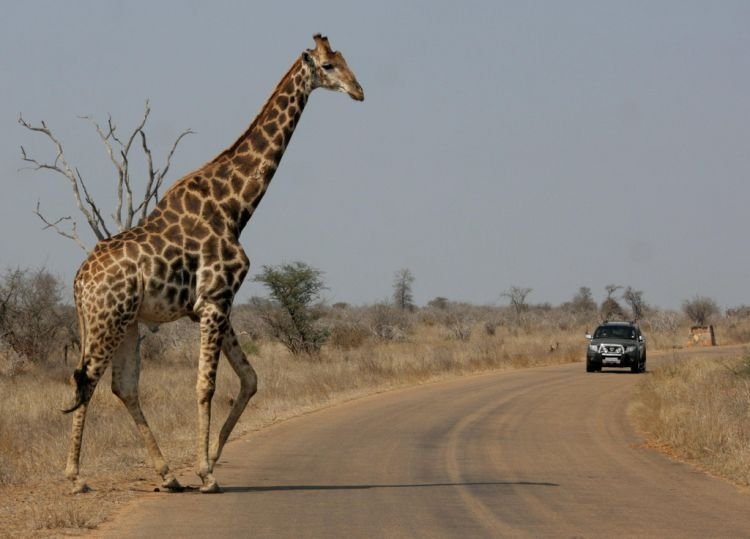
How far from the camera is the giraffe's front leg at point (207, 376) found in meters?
12.1

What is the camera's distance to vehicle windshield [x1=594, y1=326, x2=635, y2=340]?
128ft

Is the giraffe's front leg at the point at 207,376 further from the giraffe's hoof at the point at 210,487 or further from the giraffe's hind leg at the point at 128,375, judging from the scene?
the giraffe's hind leg at the point at 128,375

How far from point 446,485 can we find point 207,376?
294 centimetres

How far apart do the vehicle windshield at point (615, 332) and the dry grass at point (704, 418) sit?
9858mm

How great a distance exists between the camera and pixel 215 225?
12680 millimetres

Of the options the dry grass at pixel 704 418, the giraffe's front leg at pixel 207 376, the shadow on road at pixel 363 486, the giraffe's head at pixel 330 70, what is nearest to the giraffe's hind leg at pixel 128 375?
the giraffe's front leg at pixel 207 376

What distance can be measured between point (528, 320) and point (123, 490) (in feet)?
243

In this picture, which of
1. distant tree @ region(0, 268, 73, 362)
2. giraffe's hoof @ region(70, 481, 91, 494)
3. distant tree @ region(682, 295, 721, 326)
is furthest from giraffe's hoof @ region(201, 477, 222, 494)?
distant tree @ region(682, 295, 721, 326)

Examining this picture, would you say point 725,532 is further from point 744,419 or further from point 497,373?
point 497,373

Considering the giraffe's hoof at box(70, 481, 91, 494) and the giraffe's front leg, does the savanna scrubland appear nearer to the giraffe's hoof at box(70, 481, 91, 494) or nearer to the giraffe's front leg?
the giraffe's hoof at box(70, 481, 91, 494)

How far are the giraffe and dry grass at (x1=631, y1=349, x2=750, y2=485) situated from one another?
6255 mm

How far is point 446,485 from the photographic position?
1324cm

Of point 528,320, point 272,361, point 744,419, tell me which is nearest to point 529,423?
point 744,419

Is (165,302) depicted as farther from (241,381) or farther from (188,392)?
(188,392)
